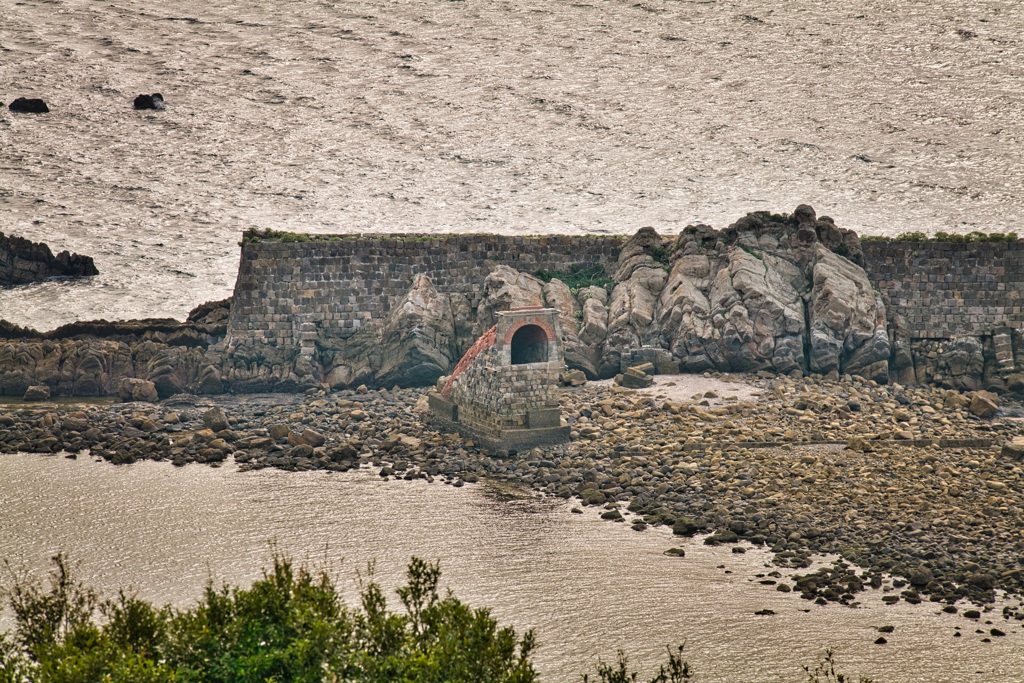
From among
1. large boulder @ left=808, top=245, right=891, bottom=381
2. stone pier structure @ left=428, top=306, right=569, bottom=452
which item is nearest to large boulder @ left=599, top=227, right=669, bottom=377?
large boulder @ left=808, top=245, right=891, bottom=381

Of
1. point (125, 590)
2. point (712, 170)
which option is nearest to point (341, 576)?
point (125, 590)

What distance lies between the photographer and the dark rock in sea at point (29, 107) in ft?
208

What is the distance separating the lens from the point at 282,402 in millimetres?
37781

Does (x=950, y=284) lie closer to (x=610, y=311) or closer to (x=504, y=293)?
(x=610, y=311)

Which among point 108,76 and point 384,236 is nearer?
point 384,236

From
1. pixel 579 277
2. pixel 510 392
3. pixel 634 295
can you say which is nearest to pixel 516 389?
pixel 510 392

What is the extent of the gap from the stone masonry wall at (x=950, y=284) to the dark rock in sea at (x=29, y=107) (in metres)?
37.4

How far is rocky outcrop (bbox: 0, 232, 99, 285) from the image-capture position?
Answer: 46.2 metres

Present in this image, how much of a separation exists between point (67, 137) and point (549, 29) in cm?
2171

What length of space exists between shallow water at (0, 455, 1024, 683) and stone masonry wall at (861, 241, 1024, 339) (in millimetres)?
15666

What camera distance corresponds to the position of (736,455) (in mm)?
31047

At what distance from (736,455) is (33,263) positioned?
25168 mm

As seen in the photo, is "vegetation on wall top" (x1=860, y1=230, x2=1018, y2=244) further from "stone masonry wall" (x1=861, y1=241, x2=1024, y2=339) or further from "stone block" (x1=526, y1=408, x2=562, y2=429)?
"stone block" (x1=526, y1=408, x2=562, y2=429)

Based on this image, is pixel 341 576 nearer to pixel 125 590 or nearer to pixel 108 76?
pixel 125 590
